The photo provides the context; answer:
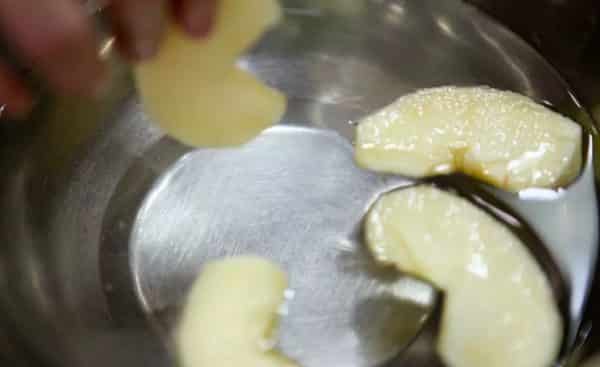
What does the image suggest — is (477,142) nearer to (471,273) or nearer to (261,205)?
(471,273)

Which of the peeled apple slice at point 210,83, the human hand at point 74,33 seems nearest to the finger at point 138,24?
the human hand at point 74,33

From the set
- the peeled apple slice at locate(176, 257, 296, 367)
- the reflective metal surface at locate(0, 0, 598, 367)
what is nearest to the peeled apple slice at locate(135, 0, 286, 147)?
the reflective metal surface at locate(0, 0, 598, 367)

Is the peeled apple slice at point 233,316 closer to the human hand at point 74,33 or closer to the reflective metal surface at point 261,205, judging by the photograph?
the reflective metal surface at point 261,205

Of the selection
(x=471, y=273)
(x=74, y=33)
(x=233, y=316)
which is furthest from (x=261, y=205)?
(x=74, y=33)

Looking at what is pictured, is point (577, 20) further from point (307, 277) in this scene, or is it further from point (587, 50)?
point (307, 277)

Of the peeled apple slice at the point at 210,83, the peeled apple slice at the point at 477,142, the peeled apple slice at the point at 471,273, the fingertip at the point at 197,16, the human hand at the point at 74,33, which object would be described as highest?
the human hand at the point at 74,33

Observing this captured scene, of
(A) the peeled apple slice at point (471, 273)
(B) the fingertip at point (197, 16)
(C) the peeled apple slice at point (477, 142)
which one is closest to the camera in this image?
(B) the fingertip at point (197, 16)

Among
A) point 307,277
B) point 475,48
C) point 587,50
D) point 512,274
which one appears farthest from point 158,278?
point 587,50

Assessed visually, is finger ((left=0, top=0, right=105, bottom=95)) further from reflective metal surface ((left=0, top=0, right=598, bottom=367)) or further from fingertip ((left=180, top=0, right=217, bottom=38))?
reflective metal surface ((left=0, top=0, right=598, bottom=367))
